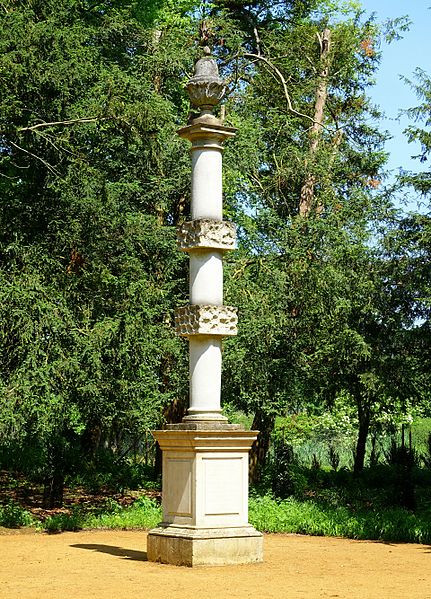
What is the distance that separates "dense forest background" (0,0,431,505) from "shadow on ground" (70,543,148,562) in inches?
111

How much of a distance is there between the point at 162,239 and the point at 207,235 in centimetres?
814

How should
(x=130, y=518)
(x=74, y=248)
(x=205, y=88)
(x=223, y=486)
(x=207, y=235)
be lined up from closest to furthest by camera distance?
1. (x=223, y=486)
2. (x=207, y=235)
3. (x=205, y=88)
4. (x=130, y=518)
5. (x=74, y=248)

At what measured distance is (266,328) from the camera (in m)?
20.8

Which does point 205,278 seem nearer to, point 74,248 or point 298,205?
point 74,248

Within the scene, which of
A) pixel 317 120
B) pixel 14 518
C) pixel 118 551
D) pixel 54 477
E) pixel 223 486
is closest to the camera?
pixel 223 486

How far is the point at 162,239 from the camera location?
20359 mm

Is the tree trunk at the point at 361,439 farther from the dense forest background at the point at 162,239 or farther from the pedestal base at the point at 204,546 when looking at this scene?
the pedestal base at the point at 204,546

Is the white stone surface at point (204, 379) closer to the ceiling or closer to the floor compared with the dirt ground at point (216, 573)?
closer to the ceiling

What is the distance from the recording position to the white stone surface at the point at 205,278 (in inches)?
488

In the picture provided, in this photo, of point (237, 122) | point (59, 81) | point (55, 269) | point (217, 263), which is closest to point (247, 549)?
point (217, 263)

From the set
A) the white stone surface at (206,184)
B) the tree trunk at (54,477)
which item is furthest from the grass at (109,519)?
the white stone surface at (206,184)

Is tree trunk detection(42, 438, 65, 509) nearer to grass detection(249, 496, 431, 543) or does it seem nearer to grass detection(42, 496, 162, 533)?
grass detection(42, 496, 162, 533)

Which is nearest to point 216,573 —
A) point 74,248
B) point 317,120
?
point 74,248

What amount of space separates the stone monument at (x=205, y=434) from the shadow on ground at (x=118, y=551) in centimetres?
57
